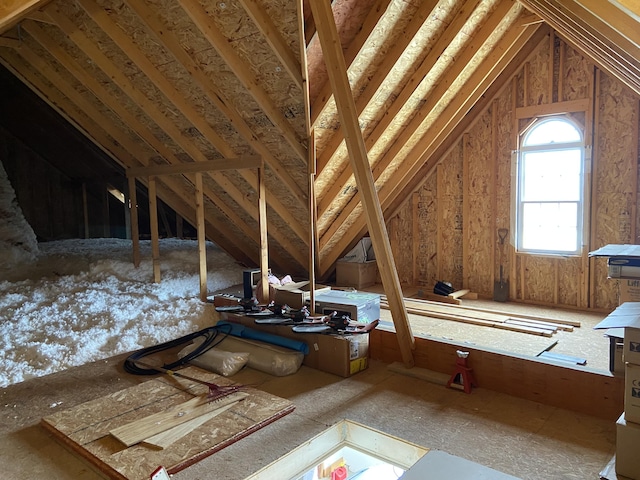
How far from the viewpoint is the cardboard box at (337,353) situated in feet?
11.2

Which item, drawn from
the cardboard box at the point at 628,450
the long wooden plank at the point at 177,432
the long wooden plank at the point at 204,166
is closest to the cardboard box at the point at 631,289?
the cardboard box at the point at 628,450

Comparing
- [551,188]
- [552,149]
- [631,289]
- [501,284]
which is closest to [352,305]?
[631,289]

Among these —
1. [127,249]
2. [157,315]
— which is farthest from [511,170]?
[127,249]

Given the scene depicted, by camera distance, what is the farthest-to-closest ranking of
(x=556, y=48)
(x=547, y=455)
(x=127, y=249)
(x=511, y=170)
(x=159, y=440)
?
(x=127, y=249) < (x=511, y=170) < (x=556, y=48) < (x=159, y=440) < (x=547, y=455)

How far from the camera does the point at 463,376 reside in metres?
3.12

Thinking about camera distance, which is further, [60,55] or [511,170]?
[511,170]

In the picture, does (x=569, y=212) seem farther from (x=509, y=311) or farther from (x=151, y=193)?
(x=151, y=193)

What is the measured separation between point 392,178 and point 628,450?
3.73 m

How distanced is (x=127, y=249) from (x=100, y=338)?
3657 mm

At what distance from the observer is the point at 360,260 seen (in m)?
6.05

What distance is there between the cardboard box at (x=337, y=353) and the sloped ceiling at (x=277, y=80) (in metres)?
1.45

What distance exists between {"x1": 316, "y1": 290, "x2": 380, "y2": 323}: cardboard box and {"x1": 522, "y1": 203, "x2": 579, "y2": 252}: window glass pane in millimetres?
2248

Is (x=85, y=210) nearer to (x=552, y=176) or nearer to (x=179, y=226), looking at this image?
(x=179, y=226)

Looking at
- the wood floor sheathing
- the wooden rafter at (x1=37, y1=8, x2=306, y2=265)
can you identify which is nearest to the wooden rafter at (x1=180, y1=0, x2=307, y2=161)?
the wooden rafter at (x1=37, y1=8, x2=306, y2=265)
